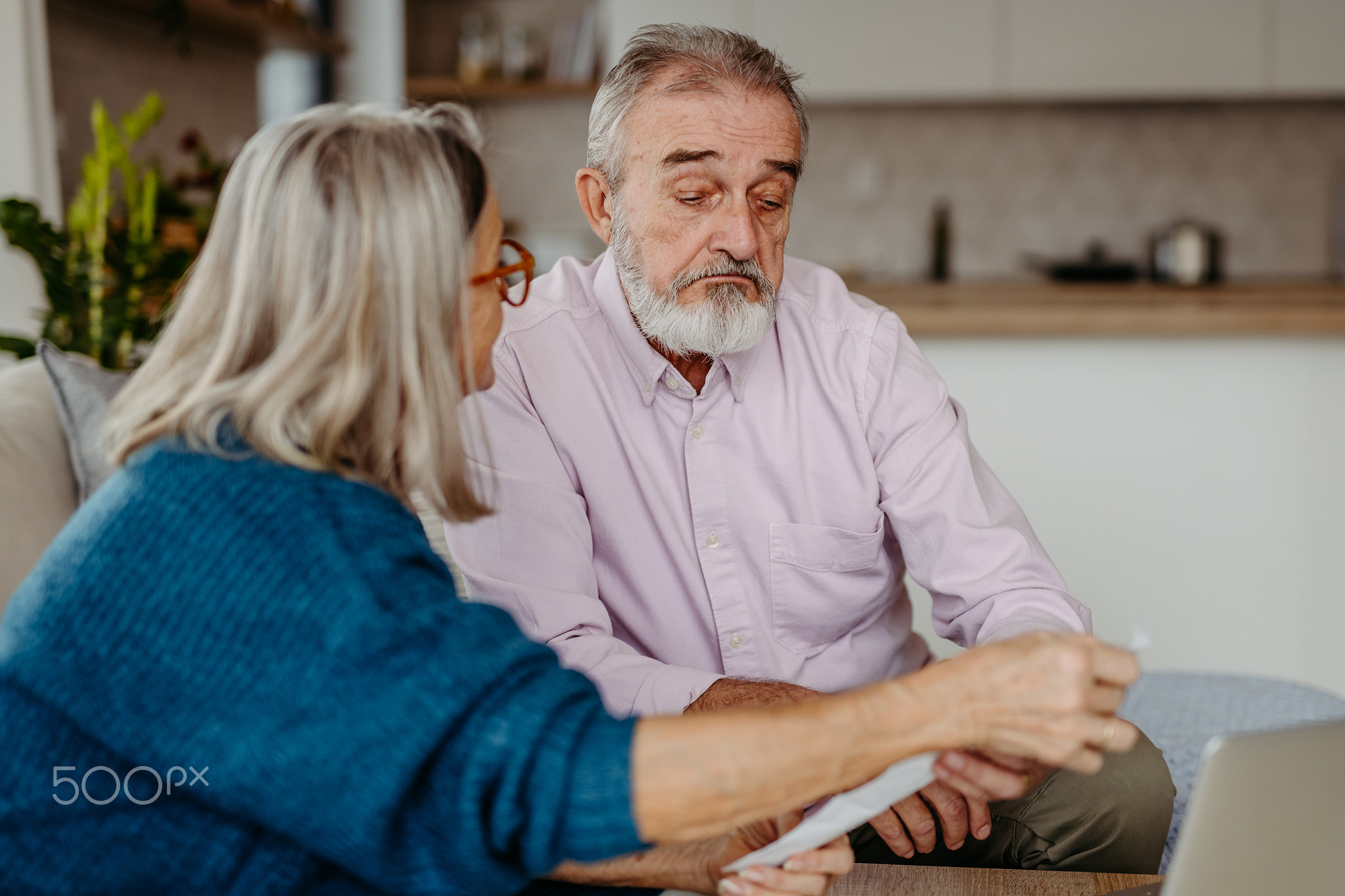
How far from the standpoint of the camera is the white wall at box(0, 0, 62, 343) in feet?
7.32

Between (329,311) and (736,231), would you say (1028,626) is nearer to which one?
(736,231)

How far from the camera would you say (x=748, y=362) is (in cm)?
144

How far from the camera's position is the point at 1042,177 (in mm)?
4484

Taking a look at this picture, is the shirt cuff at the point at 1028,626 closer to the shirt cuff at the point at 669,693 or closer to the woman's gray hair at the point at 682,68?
the shirt cuff at the point at 669,693

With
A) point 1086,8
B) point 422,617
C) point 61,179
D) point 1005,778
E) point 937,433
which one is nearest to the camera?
point 422,617

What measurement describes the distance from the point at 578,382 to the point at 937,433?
0.44 metres

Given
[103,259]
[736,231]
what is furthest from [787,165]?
[103,259]

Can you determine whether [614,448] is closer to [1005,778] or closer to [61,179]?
[1005,778]

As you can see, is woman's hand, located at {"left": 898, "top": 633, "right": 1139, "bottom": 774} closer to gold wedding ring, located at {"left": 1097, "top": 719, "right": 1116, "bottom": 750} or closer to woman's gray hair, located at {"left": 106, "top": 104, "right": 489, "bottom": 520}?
gold wedding ring, located at {"left": 1097, "top": 719, "right": 1116, "bottom": 750}

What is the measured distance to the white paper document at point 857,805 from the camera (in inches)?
30.7

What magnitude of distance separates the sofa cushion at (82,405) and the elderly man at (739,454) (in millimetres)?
557

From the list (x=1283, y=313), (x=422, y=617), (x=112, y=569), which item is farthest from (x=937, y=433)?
(x=1283, y=313)

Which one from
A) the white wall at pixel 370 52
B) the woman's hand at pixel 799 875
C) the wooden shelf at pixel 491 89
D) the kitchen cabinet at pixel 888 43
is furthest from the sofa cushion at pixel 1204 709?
the white wall at pixel 370 52

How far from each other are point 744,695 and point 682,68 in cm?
73
